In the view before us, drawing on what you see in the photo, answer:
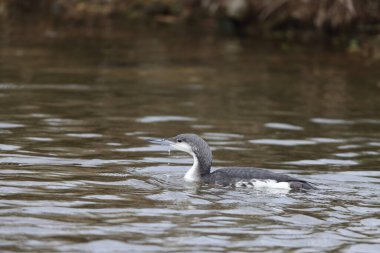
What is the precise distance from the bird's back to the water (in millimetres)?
141

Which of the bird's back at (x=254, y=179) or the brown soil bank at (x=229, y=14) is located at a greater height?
the brown soil bank at (x=229, y=14)

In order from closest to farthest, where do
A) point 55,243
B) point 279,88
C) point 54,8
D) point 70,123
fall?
point 55,243 → point 70,123 → point 279,88 → point 54,8

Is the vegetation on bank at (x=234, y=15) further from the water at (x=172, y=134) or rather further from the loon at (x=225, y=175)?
the loon at (x=225, y=175)

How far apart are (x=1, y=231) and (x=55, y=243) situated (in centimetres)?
55

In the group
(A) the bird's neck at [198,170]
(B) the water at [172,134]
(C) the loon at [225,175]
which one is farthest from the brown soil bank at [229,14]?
(A) the bird's neck at [198,170]

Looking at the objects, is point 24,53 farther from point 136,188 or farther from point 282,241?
point 282,241

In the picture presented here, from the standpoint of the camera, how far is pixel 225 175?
10.6 m

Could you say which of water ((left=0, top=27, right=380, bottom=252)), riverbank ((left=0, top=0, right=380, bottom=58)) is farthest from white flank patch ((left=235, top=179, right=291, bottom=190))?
riverbank ((left=0, top=0, right=380, bottom=58))

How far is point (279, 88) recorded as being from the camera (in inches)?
706

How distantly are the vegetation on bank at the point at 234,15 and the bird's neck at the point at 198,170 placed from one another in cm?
1136

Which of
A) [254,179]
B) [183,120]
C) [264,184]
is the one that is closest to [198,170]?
[254,179]

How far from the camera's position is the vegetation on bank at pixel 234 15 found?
22.4 meters

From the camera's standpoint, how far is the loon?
1027 cm

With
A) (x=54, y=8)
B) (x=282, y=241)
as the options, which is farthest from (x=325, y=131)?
(x=54, y=8)
